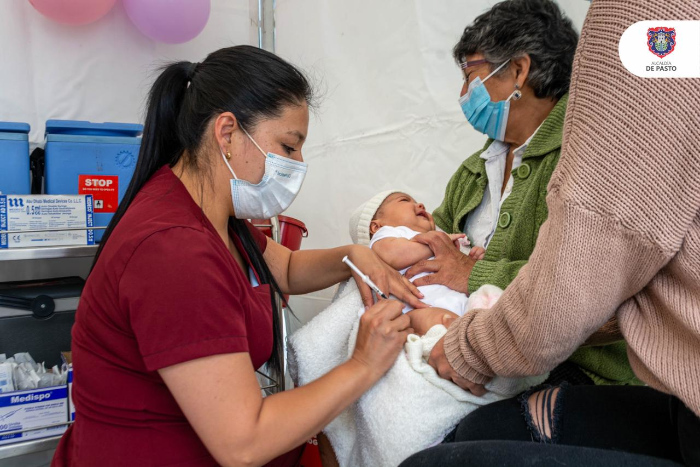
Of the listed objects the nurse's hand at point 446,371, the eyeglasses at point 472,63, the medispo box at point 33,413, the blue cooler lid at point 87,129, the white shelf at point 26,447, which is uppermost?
the eyeglasses at point 472,63

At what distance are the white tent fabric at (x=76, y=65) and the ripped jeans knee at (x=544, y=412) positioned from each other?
2.29 m

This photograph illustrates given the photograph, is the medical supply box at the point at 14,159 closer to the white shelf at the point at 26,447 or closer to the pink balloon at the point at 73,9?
the pink balloon at the point at 73,9

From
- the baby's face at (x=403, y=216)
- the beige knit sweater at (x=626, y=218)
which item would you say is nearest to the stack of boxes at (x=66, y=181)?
the baby's face at (x=403, y=216)

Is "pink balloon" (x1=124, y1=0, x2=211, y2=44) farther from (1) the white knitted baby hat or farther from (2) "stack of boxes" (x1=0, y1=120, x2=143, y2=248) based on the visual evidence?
(1) the white knitted baby hat

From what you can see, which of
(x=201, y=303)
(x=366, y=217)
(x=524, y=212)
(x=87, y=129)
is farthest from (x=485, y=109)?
(x=87, y=129)

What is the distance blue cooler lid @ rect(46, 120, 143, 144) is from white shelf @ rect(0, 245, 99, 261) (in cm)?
46

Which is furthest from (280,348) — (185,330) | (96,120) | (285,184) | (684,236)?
(96,120)

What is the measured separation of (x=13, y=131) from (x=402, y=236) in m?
1.51

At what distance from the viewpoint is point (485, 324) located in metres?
0.98

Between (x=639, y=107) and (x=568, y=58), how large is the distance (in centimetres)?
109

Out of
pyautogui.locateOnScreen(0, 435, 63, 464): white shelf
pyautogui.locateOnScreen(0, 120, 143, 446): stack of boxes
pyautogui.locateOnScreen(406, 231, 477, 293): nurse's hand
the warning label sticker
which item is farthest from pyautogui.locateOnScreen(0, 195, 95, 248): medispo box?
pyautogui.locateOnScreen(406, 231, 477, 293): nurse's hand

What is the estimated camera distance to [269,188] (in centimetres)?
136

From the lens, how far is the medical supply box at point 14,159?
6.76ft

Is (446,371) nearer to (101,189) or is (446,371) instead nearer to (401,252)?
(401,252)
